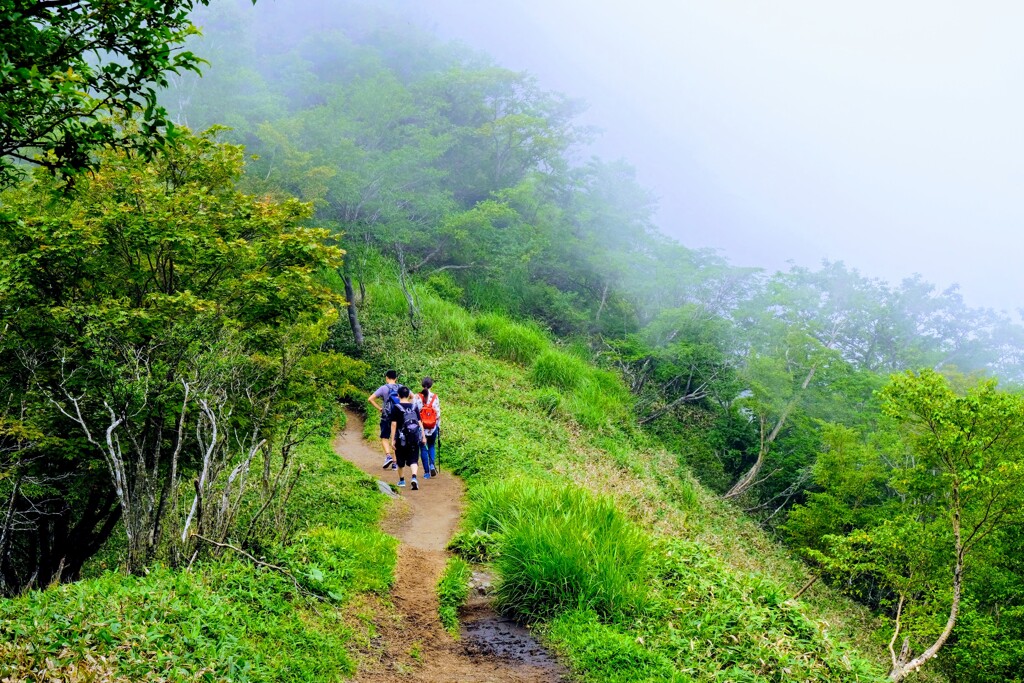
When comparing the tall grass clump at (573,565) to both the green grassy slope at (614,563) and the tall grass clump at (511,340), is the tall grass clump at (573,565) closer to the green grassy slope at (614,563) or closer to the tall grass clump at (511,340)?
the green grassy slope at (614,563)

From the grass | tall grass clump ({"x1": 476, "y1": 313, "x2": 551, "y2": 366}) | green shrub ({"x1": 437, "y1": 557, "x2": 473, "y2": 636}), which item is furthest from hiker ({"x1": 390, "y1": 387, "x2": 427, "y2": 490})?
tall grass clump ({"x1": 476, "y1": 313, "x2": 551, "y2": 366})

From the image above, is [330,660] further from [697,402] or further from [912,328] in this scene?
[912,328]

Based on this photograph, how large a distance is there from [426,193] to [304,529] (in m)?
17.6

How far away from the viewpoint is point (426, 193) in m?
24.3

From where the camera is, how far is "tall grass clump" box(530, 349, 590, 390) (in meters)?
21.1

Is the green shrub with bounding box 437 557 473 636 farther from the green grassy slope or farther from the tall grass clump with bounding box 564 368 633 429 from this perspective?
the tall grass clump with bounding box 564 368 633 429

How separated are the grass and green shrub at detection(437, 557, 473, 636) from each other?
579mm

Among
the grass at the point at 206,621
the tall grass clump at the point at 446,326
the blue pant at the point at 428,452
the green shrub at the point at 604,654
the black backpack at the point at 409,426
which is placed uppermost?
the green shrub at the point at 604,654

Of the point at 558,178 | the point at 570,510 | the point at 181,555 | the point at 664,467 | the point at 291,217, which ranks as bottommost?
the point at 664,467

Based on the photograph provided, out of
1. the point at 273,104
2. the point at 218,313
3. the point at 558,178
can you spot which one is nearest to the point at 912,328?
the point at 558,178

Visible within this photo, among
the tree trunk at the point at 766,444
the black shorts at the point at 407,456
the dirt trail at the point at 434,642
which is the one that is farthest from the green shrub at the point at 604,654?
the tree trunk at the point at 766,444

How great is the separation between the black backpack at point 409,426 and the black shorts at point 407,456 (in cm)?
10

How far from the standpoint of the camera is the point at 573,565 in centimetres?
683

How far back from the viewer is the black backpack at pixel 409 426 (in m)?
10.8
